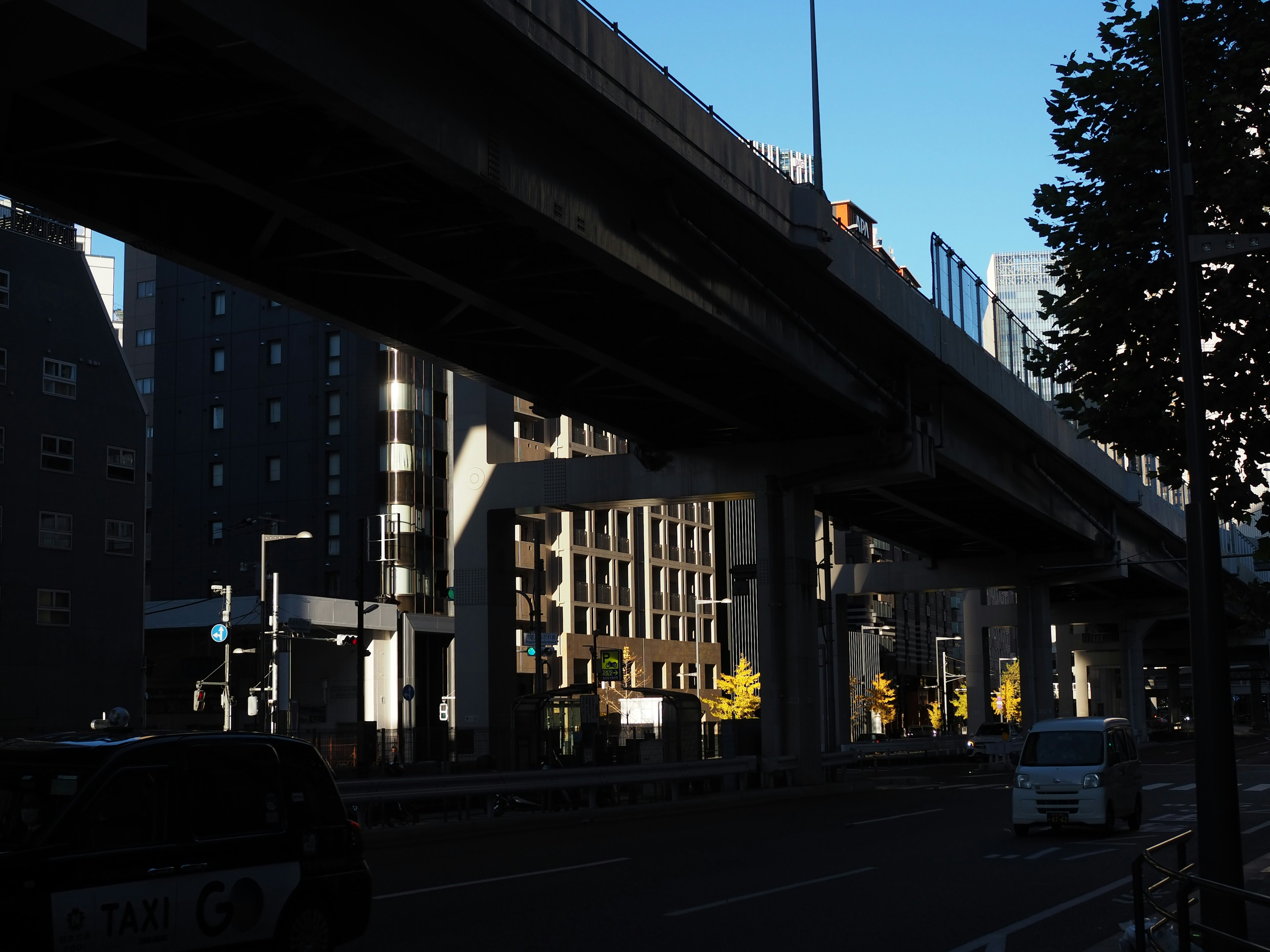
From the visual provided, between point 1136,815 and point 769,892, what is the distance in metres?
10.8

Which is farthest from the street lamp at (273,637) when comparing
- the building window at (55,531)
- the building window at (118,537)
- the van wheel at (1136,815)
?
the van wheel at (1136,815)

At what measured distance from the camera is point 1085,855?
20.1 m

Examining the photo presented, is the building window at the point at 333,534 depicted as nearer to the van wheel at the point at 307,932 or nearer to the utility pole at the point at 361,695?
the utility pole at the point at 361,695

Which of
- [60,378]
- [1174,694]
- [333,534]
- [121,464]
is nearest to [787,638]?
[121,464]

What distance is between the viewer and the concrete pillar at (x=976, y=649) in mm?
83125

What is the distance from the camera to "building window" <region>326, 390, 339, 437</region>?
257ft

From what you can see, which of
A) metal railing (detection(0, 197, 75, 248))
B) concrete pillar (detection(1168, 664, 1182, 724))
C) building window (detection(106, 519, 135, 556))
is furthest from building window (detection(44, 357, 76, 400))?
concrete pillar (detection(1168, 664, 1182, 724))

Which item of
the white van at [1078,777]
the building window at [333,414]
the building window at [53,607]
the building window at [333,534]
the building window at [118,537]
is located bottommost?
the white van at [1078,777]

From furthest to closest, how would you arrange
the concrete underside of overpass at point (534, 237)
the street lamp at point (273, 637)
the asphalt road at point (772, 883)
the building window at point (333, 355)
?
1. the building window at point (333, 355)
2. the street lamp at point (273, 637)
3. the concrete underside of overpass at point (534, 237)
4. the asphalt road at point (772, 883)

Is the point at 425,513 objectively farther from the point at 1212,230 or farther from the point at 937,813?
the point at 1212,230

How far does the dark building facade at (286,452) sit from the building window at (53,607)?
2408 centimetres

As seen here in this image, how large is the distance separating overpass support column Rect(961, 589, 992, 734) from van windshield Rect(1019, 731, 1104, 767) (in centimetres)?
5888

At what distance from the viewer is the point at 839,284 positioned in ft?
101

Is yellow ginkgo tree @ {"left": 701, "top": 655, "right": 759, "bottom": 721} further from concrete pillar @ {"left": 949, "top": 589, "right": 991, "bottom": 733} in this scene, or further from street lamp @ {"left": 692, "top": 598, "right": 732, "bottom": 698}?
concrete pillar @ {"left": 949, "top": 589, "right": 991, "bottom": 733}
